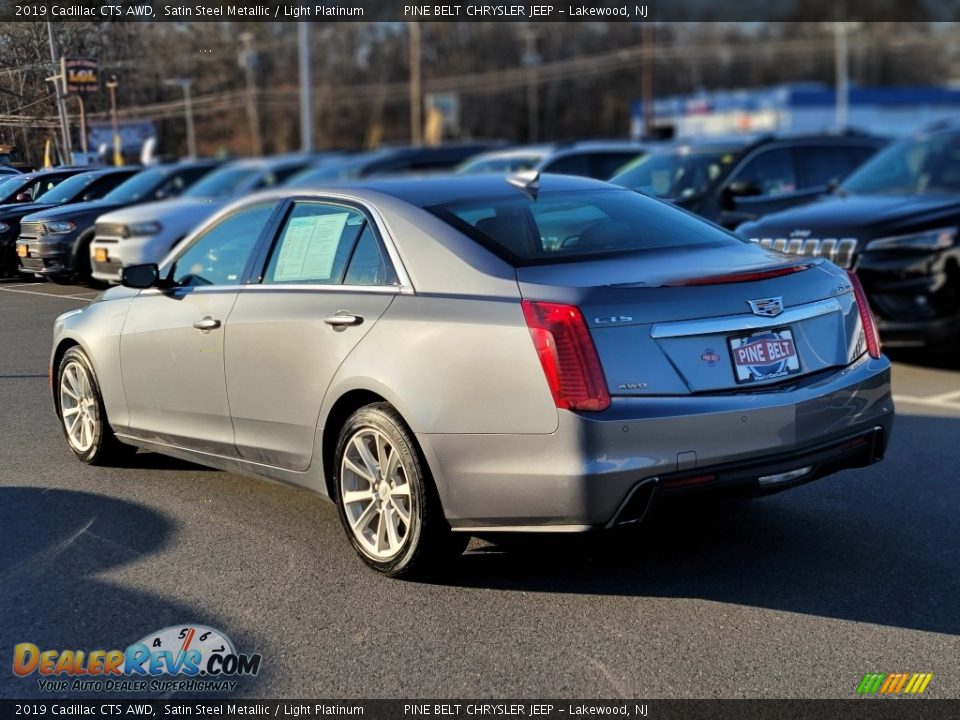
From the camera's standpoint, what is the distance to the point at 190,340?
5.54m

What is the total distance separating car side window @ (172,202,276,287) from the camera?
18.3 feet

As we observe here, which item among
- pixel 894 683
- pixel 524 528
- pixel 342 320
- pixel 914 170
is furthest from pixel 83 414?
pixel 914 170

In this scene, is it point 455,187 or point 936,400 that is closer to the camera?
point 455,187

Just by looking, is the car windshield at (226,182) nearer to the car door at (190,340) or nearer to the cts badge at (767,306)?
the car door at (190,340)

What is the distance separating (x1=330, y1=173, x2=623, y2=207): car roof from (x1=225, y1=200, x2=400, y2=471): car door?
198 millimetres

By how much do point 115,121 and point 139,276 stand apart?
168 centimetres

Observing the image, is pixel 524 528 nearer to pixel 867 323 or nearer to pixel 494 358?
pixel 494 358

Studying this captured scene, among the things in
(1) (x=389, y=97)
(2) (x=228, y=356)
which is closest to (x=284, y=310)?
(2) (x=228, y=356)

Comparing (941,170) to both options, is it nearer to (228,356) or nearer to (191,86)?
(191,86)

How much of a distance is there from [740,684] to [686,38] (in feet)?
350

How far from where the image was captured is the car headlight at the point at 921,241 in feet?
29.4

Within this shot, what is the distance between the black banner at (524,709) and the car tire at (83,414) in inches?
101

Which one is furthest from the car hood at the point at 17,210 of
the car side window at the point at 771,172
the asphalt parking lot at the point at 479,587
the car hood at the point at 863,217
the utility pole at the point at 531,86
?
the utility pole at the point at 531,86

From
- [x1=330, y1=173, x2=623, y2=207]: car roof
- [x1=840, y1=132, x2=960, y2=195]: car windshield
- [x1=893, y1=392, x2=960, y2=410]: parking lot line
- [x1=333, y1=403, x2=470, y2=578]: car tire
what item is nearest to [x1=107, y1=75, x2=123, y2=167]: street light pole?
[x1=330, y1=173, x2=623, y2=207]: car roof
